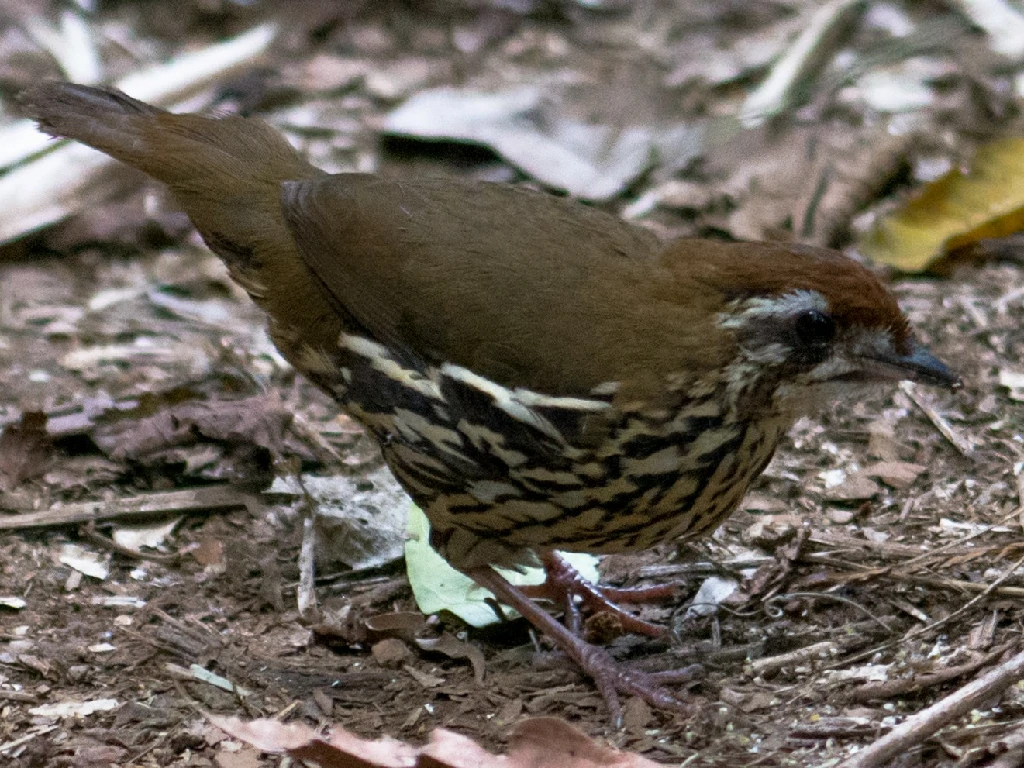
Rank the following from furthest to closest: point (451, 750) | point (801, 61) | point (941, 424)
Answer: point (801, 61) → point (941, 424) → point (451, 750)

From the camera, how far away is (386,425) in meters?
3.91

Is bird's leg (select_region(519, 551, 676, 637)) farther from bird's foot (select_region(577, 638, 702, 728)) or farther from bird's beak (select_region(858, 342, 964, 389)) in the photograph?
bird's beak (select_region(858, 342, 964, 389))

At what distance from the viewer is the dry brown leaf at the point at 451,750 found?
9.41ft

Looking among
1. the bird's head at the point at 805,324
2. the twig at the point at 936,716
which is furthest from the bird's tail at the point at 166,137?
the twig at the point at 936,716

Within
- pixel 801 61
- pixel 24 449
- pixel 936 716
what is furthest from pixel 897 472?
pixel 801 61

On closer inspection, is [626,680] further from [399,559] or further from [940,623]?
[399,559]

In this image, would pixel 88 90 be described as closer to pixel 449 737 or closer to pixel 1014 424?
pixel 449 737

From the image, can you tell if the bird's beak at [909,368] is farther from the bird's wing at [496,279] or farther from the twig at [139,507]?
the twig at [139,507]

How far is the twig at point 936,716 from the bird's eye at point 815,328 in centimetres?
83

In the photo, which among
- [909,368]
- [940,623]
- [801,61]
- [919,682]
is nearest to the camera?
[919,682]

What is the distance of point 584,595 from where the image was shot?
420 centimetres

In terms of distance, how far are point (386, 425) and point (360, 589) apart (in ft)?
1.94

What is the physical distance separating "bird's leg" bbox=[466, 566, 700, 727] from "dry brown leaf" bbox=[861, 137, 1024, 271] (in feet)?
7.36

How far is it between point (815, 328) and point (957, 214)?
2.31 meters
